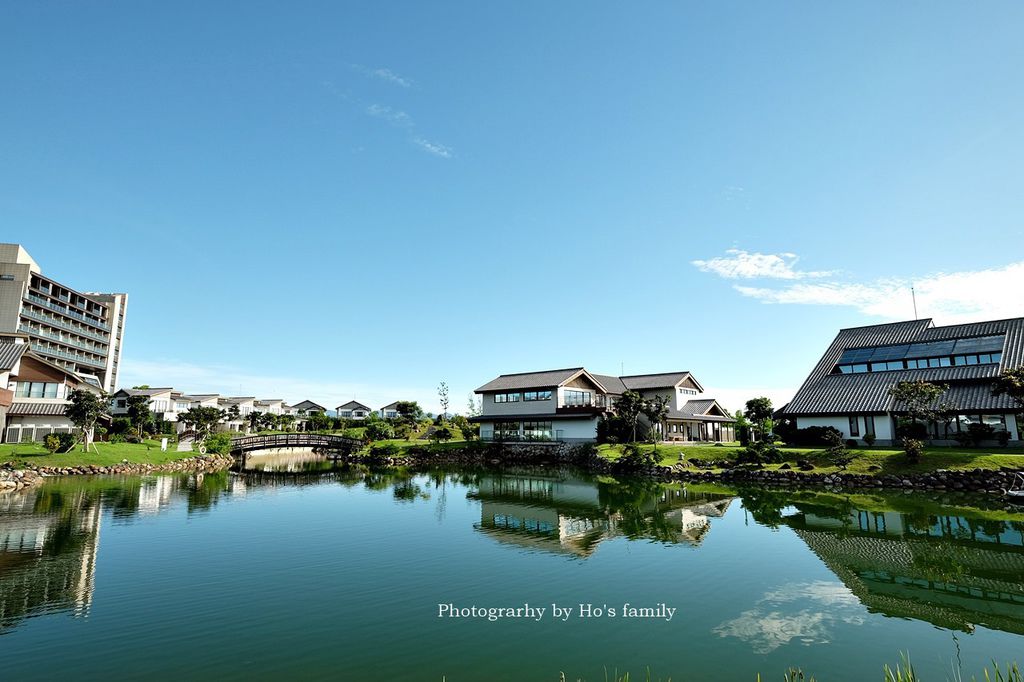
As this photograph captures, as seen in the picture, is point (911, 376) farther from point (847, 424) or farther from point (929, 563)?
point (929, 563)

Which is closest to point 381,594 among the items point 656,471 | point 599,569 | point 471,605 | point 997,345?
point 471,605

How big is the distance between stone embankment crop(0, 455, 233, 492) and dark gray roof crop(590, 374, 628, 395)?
132 feet

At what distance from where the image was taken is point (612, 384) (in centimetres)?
6328

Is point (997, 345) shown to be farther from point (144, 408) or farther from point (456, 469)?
point (144, 408)

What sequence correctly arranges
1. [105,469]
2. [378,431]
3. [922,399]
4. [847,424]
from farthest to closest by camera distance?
[378,431], [847,424], [105,469], [922,399]

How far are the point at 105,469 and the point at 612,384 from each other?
49.5m

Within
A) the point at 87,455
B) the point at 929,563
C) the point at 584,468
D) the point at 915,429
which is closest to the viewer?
the point at 929,563

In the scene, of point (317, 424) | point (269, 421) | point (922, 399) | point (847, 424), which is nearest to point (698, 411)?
point (847, 424)

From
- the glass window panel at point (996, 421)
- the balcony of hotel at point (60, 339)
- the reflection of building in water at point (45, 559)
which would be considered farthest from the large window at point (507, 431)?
the balcony of hotel at point (60, 339)

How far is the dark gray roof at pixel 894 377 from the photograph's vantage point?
3488 cm

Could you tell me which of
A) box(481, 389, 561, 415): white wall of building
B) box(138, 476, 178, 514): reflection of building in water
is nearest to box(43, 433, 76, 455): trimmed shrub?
box(138, 476, 178, 514): reflection of building in water

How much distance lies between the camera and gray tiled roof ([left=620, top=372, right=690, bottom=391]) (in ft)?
186

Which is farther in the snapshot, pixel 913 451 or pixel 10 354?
pixel 10 354

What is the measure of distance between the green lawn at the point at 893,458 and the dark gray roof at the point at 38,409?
4976cm
